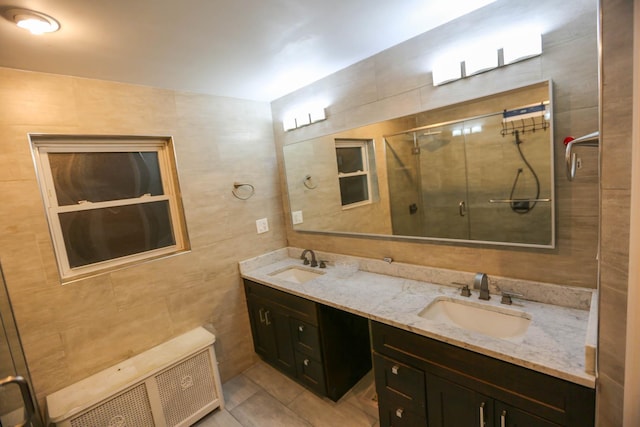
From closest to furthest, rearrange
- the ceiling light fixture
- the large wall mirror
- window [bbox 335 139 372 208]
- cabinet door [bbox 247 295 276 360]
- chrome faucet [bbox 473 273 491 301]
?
1. the ceiling light fixture
2. the large wall mirror
3. chrome faucet [bbox 473 273 491 301]
4. window [bbox 335 139 372 208]
5. cabinet door [bbox 247 295 276 360]

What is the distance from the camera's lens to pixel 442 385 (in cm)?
129

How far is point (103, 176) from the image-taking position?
1.90m

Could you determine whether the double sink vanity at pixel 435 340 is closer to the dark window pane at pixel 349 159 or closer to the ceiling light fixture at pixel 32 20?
the dark window pane at pixel 349 159

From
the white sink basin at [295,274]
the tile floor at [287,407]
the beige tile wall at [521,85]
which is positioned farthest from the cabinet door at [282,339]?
the beige tile wall at [521,85]

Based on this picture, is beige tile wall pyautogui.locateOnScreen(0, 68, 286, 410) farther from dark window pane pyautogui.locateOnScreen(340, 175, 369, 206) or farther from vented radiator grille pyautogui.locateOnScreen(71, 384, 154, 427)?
dark window pane pyautogui.locateOnScreen(340, 175, 369, 206)

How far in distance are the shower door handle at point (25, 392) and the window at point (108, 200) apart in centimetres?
81

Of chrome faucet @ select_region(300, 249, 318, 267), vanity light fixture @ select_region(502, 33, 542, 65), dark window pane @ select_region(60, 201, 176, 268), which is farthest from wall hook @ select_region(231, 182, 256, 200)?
vanity light fixture @ select_region(502, 33, 542, 65)

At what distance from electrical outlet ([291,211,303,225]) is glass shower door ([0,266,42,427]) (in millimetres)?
1891

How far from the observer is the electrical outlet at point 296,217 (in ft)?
8.67

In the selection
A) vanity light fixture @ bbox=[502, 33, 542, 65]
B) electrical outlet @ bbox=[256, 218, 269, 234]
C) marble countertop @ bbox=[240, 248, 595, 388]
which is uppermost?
vanity light fixture @ bbox=[502, 33, 542, 65]

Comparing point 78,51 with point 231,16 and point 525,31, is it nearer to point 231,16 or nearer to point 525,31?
point 231,16

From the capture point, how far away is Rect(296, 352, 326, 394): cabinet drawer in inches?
77.9

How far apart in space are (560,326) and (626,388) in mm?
419

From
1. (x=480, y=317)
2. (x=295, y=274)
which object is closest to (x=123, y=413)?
(x=295, y=274)
